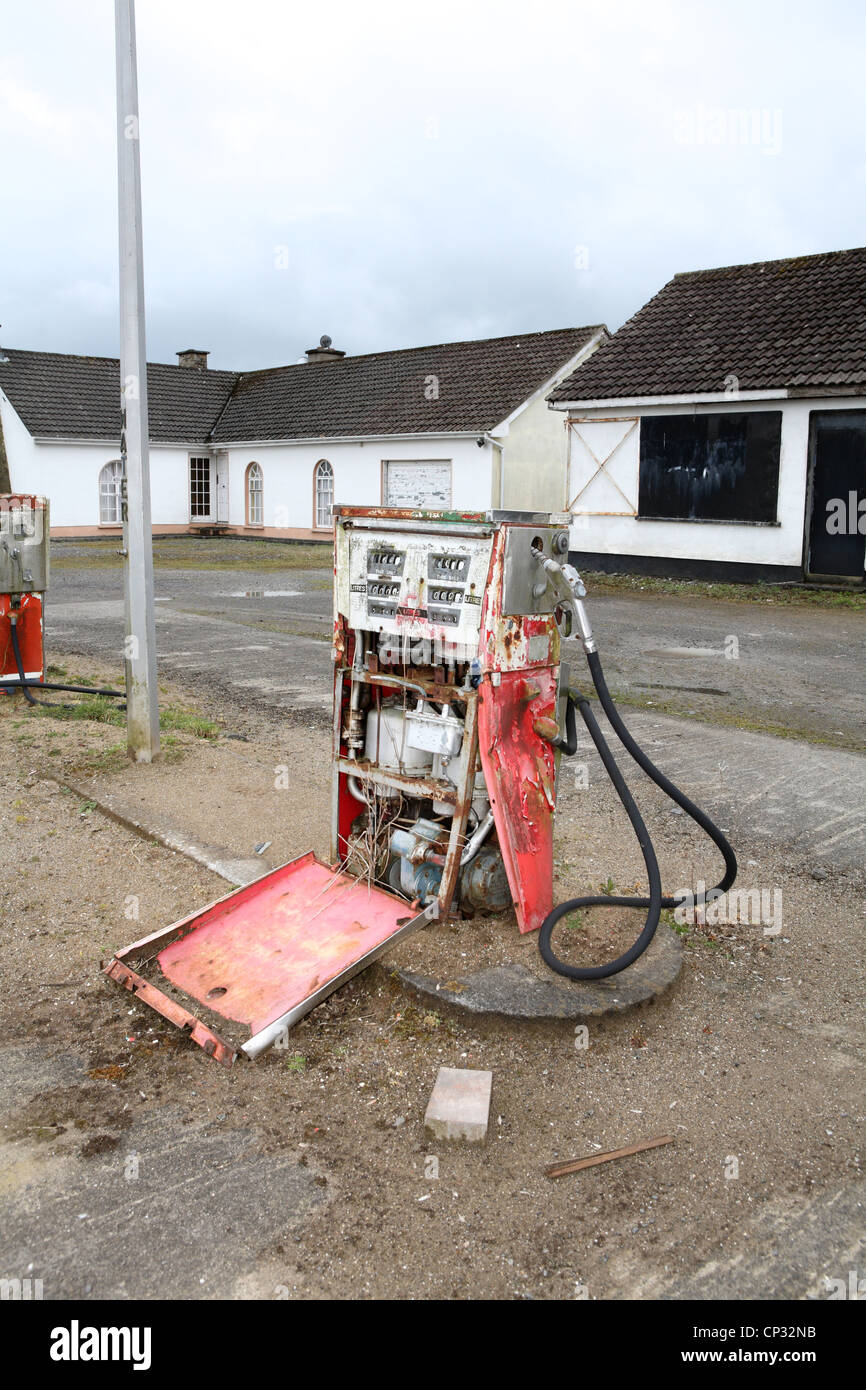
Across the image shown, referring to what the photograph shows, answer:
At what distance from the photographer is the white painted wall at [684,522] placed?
17.1 meters

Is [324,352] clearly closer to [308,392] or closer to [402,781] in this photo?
[308,392]

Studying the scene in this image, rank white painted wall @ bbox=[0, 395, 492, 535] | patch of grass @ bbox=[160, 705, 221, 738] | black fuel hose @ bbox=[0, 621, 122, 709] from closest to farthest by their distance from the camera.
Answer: patch of grass @ bbox=[160, 705, 221, 738] < black fuel hose @ bbox=[0, 621, 122, 709] < white painted wall @ bbox=[0, 395, 492, 535]

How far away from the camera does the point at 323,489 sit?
30.0m

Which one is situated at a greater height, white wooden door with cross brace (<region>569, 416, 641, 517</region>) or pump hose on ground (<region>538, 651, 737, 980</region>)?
white wooden door with cross brace (<region>569, 416, 641, 517</region>)

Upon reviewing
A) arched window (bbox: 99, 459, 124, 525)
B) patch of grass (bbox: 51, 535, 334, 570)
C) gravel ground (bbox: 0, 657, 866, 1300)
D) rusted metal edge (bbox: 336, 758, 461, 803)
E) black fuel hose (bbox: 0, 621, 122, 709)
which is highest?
arched window (bbox: 99, 459, 124, 525)

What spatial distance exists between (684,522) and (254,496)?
17.2 m

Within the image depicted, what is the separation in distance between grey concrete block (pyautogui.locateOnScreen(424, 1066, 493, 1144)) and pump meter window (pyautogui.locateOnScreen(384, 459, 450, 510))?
2290 centimetres

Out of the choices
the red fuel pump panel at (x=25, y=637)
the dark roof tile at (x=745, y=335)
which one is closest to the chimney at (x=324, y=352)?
the dark roof tile at (x=745, y=335)

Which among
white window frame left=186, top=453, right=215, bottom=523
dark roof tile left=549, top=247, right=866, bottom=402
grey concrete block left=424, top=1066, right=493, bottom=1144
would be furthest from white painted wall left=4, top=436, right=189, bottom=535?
grey concrete block left=424, top=1066, right=493, bottom=1144

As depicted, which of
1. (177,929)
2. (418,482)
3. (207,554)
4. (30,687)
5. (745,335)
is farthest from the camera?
(418,482)

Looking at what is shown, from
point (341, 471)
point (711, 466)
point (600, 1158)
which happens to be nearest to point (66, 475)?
point (341, 471)

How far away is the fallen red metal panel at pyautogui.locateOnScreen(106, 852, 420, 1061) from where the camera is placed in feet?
12.9

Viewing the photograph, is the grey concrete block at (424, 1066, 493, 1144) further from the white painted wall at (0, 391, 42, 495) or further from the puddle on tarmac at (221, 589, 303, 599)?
the white painted wall at (0, 391, 42, 495)
